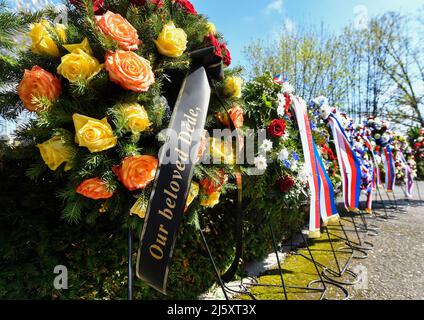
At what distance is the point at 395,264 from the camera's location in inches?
177

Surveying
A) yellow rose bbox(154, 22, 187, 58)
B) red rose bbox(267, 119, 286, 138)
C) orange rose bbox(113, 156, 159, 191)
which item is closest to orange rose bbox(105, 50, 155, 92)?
yellow rose bbox(154, 22, 187, 58)

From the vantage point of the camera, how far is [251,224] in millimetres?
3936

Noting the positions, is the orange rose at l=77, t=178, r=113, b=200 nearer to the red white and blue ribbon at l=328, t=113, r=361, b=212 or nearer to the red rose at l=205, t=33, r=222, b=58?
the red rose at l=205, t=33, r=222, b=58

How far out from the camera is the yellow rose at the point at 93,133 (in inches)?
55.8

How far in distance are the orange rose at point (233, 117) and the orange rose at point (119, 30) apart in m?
0.78

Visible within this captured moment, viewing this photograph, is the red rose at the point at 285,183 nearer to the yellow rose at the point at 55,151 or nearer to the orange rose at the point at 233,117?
the orange rose at the point at 233,117

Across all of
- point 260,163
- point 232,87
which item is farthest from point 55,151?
point 260,163

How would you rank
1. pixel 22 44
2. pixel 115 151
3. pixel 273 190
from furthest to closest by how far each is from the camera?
pixel 273 190 < pixel 22 44 < pixel 115 151

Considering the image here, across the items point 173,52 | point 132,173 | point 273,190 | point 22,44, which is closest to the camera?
point 132,173

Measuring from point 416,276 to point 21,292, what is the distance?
A: 176 inches

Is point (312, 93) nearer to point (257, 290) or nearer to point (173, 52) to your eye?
point (257, 290)

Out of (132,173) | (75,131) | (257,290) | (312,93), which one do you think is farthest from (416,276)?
(312,93)

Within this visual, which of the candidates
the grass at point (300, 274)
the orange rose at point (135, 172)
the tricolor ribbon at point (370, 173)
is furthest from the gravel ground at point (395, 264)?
the orange rose at point (135, 172)

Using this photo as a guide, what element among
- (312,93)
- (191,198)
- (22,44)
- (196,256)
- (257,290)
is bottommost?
(257,290)
